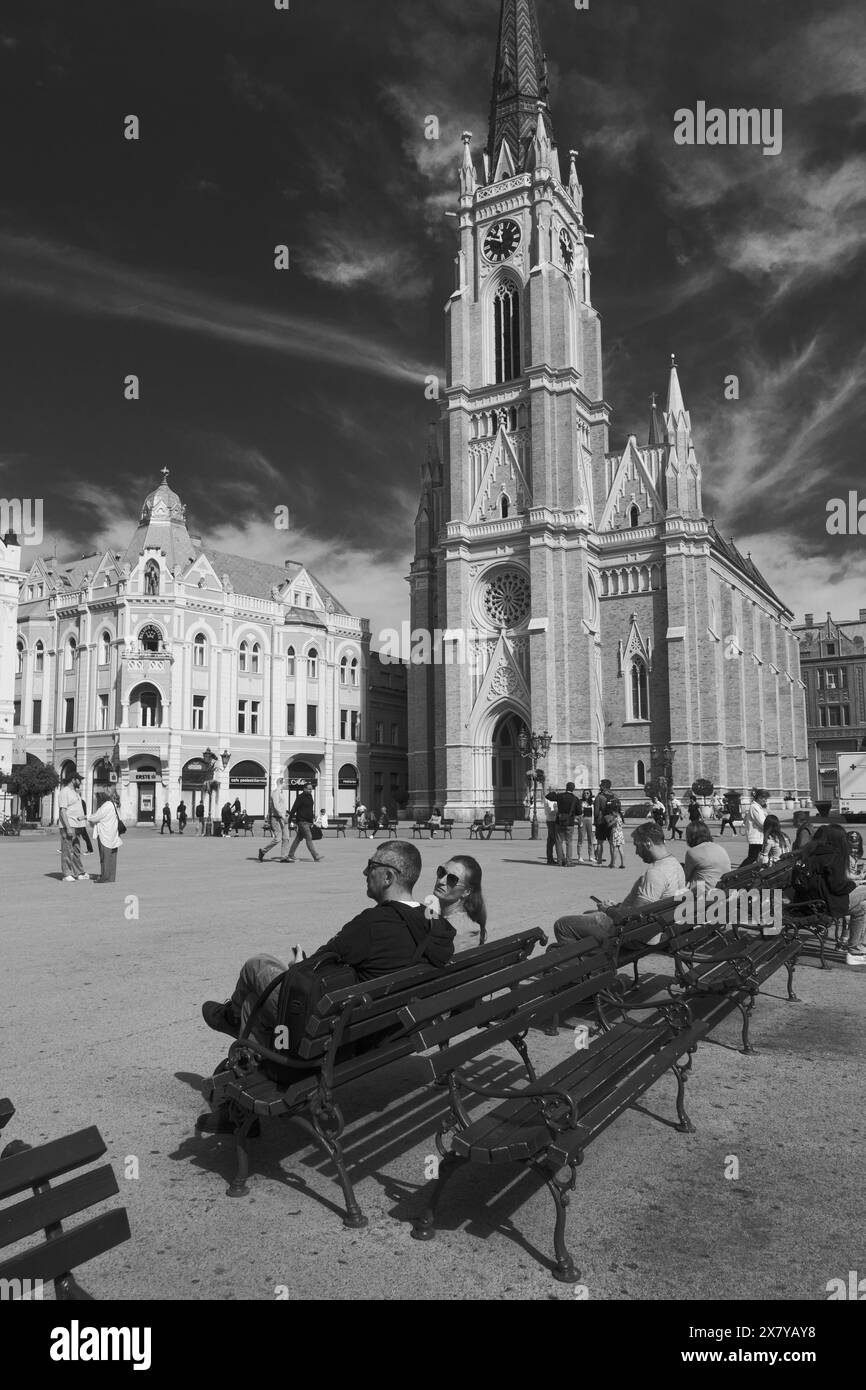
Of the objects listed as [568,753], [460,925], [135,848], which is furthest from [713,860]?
[568,753]

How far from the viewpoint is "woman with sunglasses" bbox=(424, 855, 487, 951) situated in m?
Result: 6.88

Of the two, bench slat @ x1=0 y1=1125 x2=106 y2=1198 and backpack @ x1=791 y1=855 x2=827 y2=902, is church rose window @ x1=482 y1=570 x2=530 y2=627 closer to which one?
backpack @ x1=791 y1=855 x2=827 y2=902

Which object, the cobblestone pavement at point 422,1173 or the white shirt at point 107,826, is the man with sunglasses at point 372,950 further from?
the white shirt at point 107,826

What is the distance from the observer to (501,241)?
53000 mm

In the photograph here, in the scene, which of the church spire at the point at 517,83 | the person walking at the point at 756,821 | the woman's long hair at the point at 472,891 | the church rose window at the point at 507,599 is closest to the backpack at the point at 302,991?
the woman's long hair at the point at 472,891

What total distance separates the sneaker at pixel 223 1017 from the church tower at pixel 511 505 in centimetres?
4217

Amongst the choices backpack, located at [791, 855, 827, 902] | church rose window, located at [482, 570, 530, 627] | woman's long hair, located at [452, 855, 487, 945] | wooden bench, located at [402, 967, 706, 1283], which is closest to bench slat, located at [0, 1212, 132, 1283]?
wooden bench, located at [402, 967, 706, 1283]

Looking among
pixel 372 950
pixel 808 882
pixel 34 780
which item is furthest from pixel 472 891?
pixel 34 780

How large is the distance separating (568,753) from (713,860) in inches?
1494

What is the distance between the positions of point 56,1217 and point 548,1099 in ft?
5.83

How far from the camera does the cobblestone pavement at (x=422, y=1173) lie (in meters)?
3.07

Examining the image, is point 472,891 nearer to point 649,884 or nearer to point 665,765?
point 649,884

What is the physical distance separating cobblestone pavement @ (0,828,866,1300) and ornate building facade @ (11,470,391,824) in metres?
43.5
